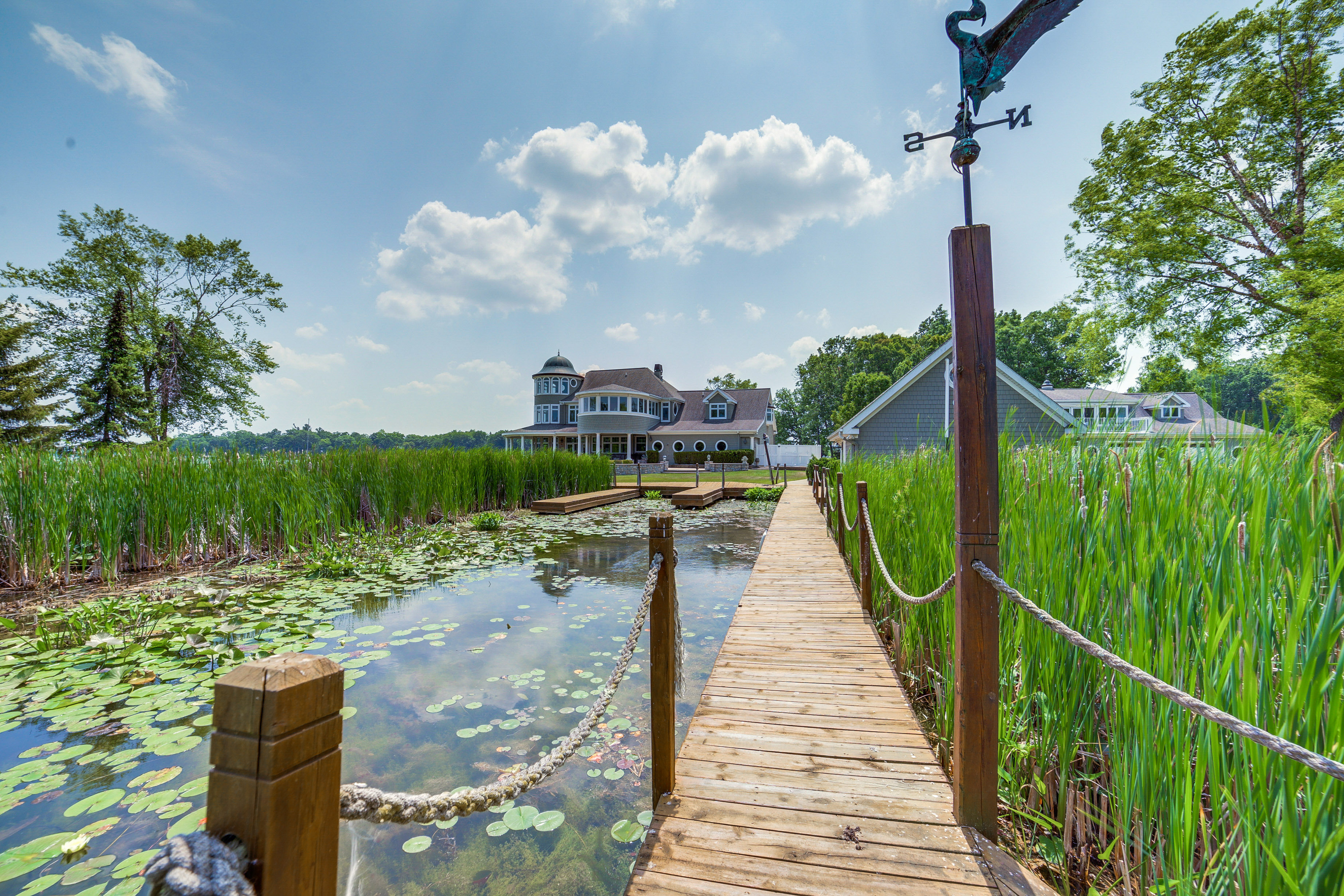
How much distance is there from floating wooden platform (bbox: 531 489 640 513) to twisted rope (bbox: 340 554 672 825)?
41.6ft

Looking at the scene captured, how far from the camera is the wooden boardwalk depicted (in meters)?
1.86

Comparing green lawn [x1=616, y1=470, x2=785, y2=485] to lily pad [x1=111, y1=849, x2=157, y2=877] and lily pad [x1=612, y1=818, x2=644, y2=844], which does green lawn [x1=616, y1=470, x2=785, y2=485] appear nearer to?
lily pad [x1=612, y1=818, x2=644, y2=844]

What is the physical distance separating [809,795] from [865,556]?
10.6 ft

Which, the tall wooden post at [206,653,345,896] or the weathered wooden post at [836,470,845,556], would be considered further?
the weathered wooden post at [836,470,845,556]

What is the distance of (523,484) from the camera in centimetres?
1602

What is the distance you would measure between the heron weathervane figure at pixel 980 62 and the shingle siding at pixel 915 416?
1466cm

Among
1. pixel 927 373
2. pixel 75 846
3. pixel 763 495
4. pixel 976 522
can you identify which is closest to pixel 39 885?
pixel 75 846

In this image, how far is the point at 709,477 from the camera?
29.4 m

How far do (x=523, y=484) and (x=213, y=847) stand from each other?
15.8 m

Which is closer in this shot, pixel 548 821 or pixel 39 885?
pixel 39 885

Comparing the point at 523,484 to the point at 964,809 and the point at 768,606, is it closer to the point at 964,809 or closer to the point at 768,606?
the point at 768,606

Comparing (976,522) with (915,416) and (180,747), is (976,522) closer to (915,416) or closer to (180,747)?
(180,747)

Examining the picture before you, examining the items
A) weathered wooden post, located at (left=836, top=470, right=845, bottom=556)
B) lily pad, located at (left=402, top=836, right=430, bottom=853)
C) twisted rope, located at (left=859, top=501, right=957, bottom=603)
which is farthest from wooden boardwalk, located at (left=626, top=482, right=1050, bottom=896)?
weathered wooden post, located at (left=836, top=470, right=845, bottom=556)

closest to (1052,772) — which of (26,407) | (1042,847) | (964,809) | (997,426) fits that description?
(1042,847)
